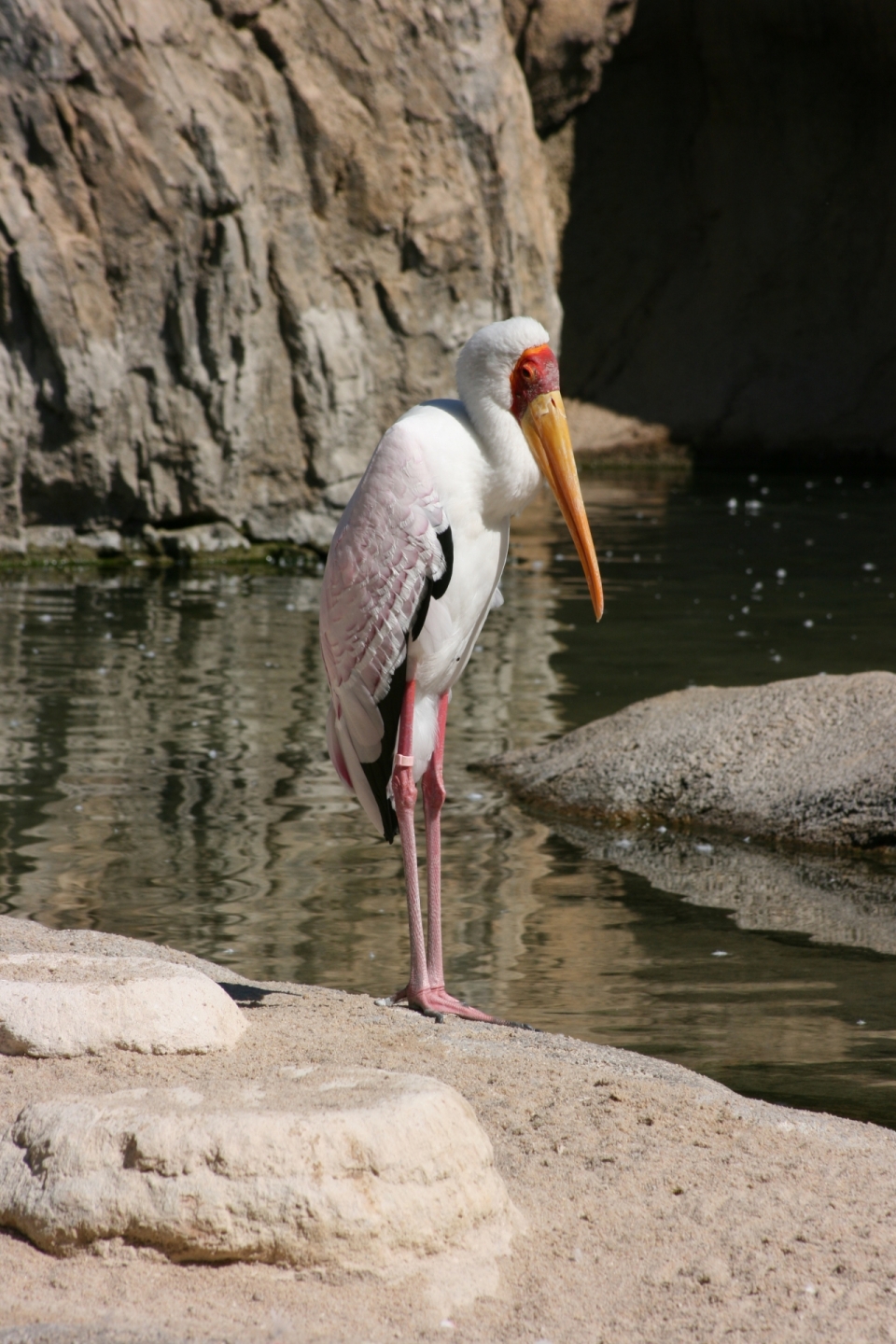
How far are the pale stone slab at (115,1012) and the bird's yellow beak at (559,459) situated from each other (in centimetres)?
135

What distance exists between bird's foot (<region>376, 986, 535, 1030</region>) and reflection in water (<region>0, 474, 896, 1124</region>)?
0.44m

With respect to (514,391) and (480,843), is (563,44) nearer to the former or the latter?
(480,843)

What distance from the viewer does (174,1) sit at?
1237cm

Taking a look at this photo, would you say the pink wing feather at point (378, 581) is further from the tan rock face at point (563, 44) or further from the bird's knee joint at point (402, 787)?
the tan rock face at point (563, 44)

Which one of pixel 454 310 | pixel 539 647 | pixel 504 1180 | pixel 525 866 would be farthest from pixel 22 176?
pixel 504 1180

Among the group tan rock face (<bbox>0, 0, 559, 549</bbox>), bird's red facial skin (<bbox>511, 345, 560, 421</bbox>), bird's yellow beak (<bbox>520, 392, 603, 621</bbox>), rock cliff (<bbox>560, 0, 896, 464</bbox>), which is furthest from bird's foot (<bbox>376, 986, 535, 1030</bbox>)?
rock cliff (<bbox>560, 0, 896, 464</bbox>)

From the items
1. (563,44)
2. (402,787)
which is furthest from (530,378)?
(563,44)

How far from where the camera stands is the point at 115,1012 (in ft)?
10.9

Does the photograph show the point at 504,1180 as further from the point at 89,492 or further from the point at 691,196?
the point at 691,196

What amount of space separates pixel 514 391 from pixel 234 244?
9137mm

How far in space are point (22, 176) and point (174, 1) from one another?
72.4 inches

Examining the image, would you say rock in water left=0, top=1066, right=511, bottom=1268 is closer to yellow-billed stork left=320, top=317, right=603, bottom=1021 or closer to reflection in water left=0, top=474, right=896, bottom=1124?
yellow-billed stork left=320, top=317, right=603, bottom=1021

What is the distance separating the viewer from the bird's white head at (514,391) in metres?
3.97

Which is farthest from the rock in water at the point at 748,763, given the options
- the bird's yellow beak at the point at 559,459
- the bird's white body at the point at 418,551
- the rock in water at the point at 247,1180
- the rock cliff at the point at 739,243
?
the rock cliff at the point at 739,243
